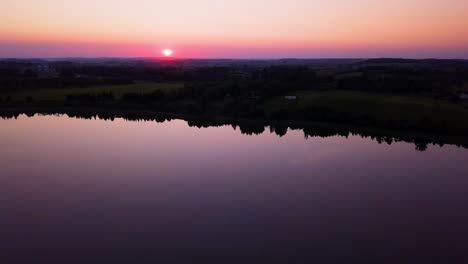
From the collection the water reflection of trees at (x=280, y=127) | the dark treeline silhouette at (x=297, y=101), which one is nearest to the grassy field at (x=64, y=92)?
the dark treeline silhouette at (x=297, y=101)

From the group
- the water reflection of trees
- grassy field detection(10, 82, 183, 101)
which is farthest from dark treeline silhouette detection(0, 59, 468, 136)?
the water reflection of trees

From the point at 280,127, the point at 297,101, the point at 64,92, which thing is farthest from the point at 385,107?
the point at 64,92

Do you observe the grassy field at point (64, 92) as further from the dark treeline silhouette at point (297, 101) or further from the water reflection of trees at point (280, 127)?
the water reflection of trees at point (280, 127)

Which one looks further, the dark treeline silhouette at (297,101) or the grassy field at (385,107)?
the dark treeline silhouette at (297,101)

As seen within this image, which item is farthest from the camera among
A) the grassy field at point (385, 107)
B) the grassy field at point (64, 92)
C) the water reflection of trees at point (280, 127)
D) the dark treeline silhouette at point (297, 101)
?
the grassy field at point (64, 92)

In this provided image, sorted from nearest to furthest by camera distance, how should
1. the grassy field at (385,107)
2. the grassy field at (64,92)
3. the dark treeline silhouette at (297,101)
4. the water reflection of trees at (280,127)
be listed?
the water reflection of trees at (280,127), the grassy field at (385,107), the dark treeline silhouette at (297,101), the grassy field at (64,92)

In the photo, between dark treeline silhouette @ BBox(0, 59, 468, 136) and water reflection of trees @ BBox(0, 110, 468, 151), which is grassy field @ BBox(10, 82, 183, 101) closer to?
dark treeline silhouette @ BBox(0, 59, 468, 136)

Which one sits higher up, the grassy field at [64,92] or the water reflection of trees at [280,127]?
the grassy field at [64,92]

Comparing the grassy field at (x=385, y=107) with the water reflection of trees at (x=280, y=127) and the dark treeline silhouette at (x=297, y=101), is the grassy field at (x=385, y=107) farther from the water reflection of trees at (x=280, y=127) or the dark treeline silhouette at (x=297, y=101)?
the water reflection of trees at (x=280, y=127)

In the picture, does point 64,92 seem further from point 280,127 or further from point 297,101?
point 280,127

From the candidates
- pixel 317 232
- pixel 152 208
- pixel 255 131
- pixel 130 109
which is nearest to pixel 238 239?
pixel 317 232
